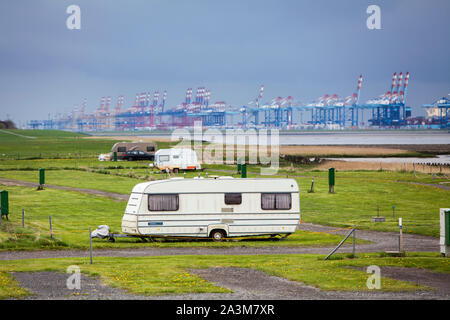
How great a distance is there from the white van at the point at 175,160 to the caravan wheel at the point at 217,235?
33.0 metres

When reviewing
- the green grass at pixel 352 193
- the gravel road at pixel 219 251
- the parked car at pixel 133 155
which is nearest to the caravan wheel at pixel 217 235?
the gravel road at pixel 219 251

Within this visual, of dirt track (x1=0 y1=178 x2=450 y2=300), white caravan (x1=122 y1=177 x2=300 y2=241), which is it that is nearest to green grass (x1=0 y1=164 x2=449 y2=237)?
white caravan (x1=122 y1=177 x2=300 y2=241)

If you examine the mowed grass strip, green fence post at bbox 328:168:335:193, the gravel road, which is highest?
green fence post at bbox 328:168:335:193

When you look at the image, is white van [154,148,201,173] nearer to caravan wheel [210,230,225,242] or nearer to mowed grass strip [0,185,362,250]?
mowed grass strip [0,185,362,250]

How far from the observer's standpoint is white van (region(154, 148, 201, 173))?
59.2 metres

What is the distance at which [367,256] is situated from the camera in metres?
22.4

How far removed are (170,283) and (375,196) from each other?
1094 inches

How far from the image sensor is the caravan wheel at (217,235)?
26116 mm

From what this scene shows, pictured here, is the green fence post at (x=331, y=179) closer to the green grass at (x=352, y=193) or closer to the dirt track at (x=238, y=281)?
the green grass at (x=352, y=193)

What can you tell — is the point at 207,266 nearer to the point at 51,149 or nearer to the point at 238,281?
the point at 238,281

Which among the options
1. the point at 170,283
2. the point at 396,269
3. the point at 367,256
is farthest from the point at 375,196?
the point at 170,283

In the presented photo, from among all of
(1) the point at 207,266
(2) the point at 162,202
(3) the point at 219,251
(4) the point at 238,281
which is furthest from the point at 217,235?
(4) the point at 238,281

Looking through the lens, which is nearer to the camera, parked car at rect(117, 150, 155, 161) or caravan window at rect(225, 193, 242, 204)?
caravan window at rect(225, 193, 242, 204)

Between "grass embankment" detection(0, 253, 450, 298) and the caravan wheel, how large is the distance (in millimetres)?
3252
